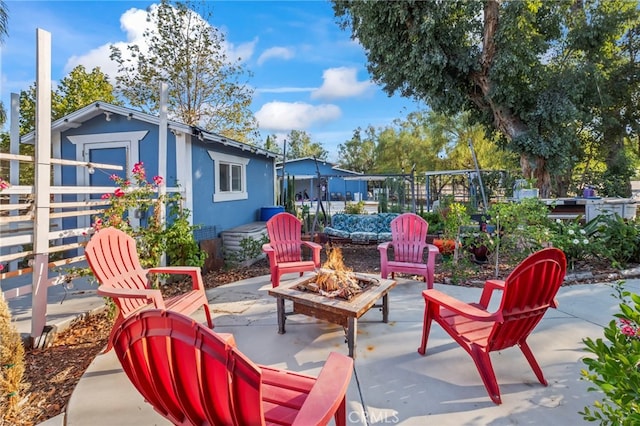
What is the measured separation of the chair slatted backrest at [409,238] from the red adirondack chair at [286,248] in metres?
1.05

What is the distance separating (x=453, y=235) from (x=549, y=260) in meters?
3.51

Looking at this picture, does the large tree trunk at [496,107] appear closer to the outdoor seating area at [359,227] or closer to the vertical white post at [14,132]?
the outdoor seating area at [359,227]

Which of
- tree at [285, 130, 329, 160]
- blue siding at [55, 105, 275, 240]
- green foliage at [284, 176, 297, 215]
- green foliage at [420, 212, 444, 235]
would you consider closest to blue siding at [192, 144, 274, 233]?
blue siding at [55, 105, 275, 240]

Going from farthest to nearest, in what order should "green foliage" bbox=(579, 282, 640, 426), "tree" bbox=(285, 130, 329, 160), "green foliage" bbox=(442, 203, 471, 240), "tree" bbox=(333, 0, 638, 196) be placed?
"tree" bbox=(285, 130, 329, 160) < "tree" bbox=(333, 0, 638, 196) < "green foliage" bbox=(442, 203, 471, 240) < "green foliage" bbox=(579, 282, 640, 426)

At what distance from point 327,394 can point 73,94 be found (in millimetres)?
16244

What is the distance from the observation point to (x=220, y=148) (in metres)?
6.67

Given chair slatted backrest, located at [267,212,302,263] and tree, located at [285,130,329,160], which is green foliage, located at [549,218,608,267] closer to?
chair slatted backrest, located at [267,212,302,263]

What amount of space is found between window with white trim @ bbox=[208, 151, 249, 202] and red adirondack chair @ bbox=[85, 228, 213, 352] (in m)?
3.47

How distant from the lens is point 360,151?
29.1 metres

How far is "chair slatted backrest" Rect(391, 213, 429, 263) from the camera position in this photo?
4.32 metres

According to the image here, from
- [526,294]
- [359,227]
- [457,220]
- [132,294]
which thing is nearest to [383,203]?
[359,227]

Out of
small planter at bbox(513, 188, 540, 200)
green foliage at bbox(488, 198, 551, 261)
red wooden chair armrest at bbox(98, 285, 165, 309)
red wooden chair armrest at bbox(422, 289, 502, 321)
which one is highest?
small planter at bbox(513, 188, 540, 200)

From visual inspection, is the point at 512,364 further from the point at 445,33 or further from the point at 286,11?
the point at 445,33

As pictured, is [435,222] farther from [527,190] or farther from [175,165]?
[175,165]
